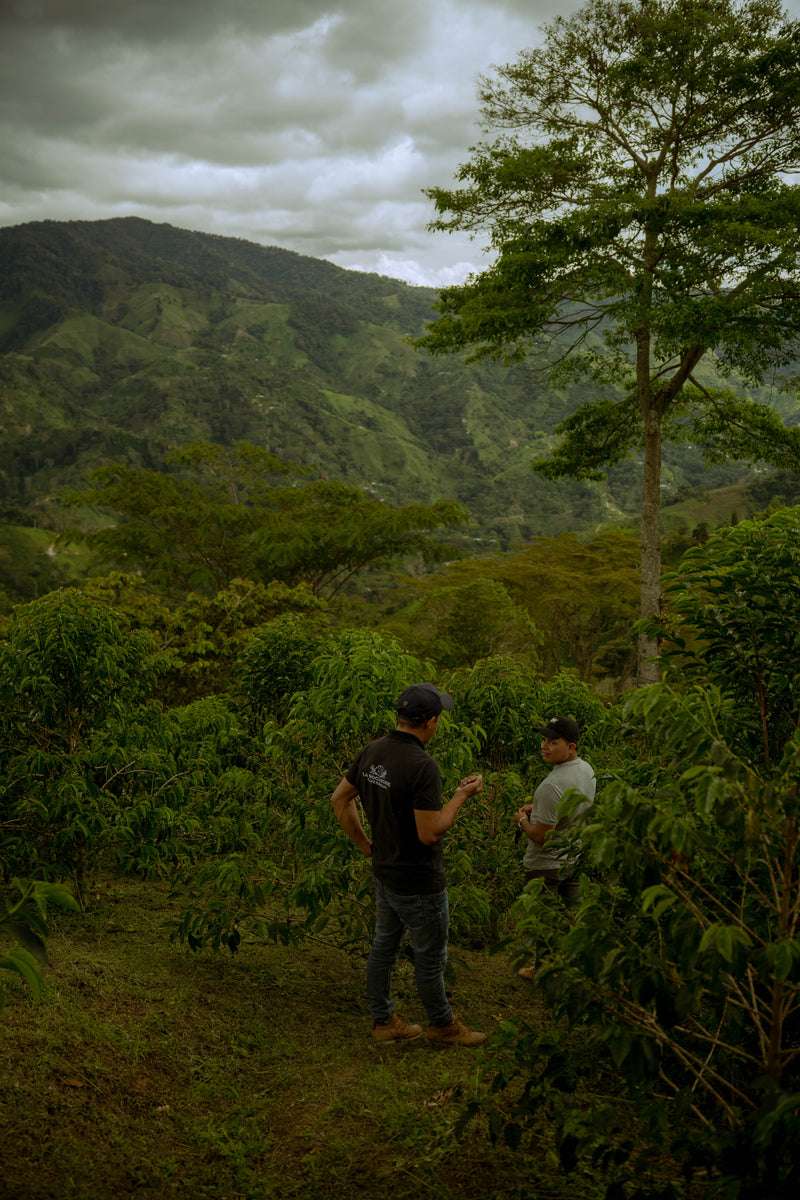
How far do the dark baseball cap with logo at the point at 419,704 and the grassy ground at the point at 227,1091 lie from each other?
1.28 m

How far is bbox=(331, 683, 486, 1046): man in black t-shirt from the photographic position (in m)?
3.17

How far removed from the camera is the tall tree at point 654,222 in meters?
9.66

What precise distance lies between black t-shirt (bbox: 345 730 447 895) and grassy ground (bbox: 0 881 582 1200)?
2.67 ft

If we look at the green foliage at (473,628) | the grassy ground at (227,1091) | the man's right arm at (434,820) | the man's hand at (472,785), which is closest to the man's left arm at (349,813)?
the man's right arm at (434,820)

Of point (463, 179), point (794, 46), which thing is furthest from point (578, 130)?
point (794, 46)

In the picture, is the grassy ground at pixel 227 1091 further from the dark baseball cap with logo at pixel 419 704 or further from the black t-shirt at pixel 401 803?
the dark baseball cap with logo at pixel 419 704

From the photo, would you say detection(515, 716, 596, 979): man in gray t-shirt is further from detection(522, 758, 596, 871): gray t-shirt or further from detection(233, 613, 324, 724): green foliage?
detection(233, 613, 324, 724): green foliage

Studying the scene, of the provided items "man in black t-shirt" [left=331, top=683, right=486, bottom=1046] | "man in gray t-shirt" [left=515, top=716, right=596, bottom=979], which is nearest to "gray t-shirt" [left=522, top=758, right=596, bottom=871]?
"man in gray t-shirt" [left=515, top=716, right=596, bottom=979]

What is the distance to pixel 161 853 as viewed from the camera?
4586 millimetres

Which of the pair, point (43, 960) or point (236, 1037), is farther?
point (236, 1037)

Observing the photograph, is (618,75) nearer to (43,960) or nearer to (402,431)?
(43,960)

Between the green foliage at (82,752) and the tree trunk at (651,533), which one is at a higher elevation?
the tree trunk at (651,533)

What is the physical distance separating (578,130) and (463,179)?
1979mm

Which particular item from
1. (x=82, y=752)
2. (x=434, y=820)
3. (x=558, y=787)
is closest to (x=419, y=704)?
(x=434, y=820)
